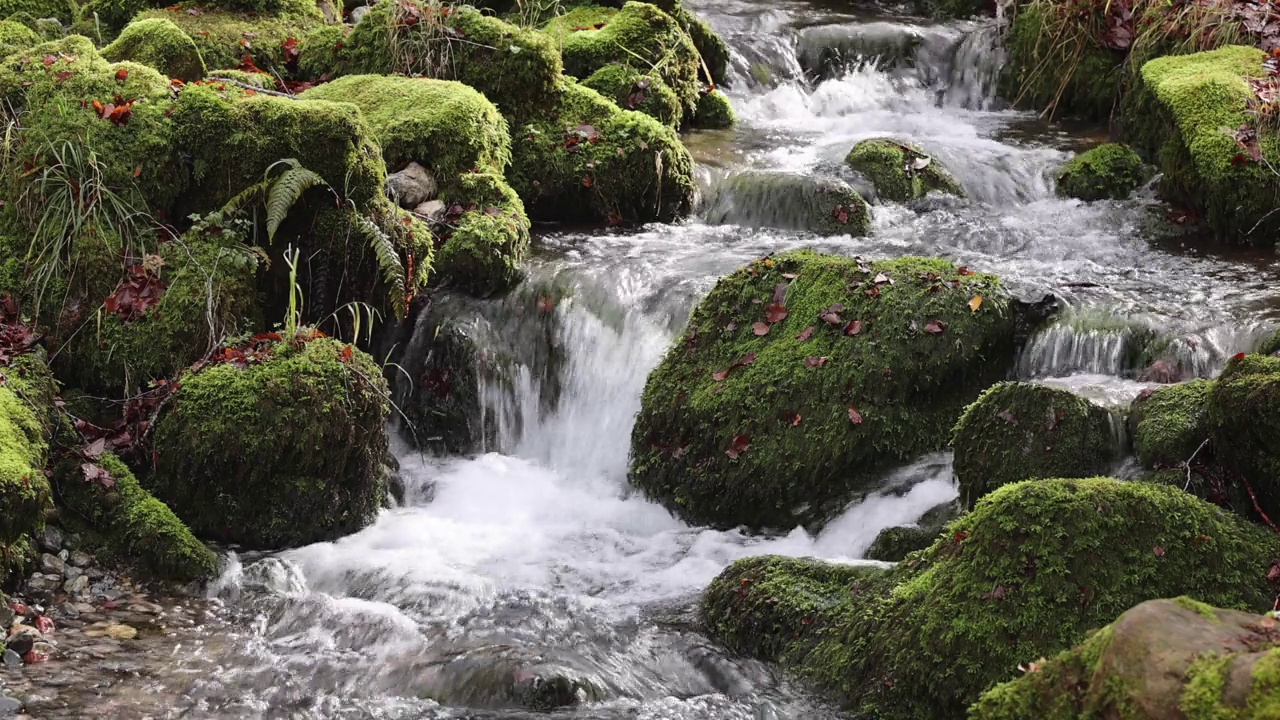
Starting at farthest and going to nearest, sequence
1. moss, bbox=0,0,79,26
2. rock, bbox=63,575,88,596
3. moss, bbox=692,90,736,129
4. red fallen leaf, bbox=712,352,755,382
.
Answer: moss, bbox=692,90,736,129, moss, bbox=0,0,79,26, red fallen leaf, bbox=712,352,755,382, rock, bbox=63,575,88,596

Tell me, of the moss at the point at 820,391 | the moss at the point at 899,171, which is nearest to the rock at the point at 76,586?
the moss at the point at 820,391

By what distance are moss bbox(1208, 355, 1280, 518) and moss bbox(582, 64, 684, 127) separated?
6.55 metres

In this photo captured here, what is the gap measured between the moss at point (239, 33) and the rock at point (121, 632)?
18.9 feet

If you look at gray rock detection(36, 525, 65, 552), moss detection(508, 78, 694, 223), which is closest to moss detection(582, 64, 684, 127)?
moss detection(508, 78, 694, 223)

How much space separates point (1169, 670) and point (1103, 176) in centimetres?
781

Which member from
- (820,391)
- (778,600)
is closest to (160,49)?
(820,391)

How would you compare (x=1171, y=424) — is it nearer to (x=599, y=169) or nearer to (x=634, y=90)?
(x=599, y=169)

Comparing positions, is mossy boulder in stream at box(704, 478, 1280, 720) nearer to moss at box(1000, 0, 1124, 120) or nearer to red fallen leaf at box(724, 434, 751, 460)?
red fallen leaf at box(724, 434, 751, 460)

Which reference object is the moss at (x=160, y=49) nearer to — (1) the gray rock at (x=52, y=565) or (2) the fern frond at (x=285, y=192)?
(2) the fern frond at (x=285, y=192)

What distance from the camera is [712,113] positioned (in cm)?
1183

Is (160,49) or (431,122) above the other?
(160,49)

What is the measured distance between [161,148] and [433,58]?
3100 mm

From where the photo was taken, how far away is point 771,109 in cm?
1271

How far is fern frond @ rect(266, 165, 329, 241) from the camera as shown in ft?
21.9
